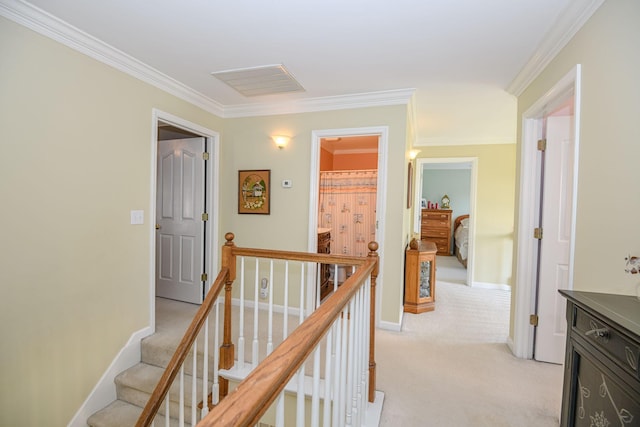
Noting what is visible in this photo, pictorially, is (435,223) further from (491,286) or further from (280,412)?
(280,412)

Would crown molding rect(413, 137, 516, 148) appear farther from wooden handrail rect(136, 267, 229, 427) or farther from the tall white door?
wooden handrail rect(136, 267, 229, 427)

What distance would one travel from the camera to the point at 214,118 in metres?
3.46

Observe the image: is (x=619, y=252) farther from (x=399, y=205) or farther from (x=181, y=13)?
(x=181, y=13)

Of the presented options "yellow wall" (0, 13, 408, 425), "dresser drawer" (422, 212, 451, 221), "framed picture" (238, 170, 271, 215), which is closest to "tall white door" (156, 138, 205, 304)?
"framed picture" (238, 170, 271, 215)

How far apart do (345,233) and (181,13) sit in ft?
12.0

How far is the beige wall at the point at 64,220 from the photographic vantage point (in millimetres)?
1750

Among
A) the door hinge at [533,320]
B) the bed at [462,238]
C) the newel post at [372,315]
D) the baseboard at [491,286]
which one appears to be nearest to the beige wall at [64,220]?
the newel post at [372,315]

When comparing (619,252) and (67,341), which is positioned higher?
(619,252)

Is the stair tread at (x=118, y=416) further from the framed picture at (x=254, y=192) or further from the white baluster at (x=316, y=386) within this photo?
the framed picture at (x=254, y=192)

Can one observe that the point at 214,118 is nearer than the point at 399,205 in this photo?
No

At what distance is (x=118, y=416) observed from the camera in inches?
87.0

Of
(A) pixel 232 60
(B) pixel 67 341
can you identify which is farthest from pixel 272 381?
(A) pixel 232 60

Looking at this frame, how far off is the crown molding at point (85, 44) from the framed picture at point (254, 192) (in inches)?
40.0

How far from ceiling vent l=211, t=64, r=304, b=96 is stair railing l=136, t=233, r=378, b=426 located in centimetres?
146
